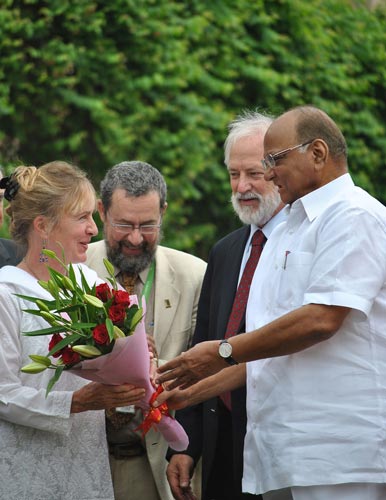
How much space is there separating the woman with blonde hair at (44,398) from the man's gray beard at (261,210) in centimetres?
94

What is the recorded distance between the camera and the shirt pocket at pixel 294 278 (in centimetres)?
402

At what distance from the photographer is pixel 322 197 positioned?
160 inches

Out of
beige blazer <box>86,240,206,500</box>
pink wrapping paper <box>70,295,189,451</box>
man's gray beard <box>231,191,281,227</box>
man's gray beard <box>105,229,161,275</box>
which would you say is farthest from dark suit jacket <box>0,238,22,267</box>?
pink wrapping paper <box>70,295,189,451</box>

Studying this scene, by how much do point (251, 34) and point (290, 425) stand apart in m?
6.59

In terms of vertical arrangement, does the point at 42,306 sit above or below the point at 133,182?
below

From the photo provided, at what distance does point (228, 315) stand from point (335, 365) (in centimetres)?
122

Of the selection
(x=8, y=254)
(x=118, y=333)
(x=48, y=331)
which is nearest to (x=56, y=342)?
(x=48, y=331)

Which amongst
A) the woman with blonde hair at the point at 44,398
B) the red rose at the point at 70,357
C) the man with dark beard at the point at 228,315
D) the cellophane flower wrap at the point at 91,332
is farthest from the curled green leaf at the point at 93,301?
the man with dark beard at the point at 228,315

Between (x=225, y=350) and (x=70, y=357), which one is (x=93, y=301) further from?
(x=225, y=350)

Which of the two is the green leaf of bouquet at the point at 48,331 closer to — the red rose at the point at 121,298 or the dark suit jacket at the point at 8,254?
the red rose at the point at 121,298

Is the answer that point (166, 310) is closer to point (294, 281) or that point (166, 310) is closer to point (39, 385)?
point (39, 385)

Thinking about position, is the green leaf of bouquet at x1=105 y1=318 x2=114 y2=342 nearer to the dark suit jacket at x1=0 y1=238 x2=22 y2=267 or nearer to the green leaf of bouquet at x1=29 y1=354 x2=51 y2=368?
the green leaf of bouquet at x1=29 y1=354 x2=51 y2=368

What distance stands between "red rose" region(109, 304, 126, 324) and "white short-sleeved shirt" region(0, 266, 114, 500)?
1.76 feet

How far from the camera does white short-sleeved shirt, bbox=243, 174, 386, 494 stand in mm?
3848
